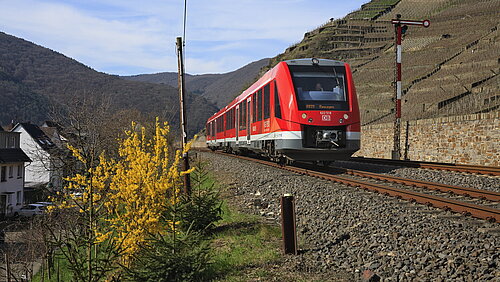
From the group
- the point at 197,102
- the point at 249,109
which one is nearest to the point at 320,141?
the point at 249,109

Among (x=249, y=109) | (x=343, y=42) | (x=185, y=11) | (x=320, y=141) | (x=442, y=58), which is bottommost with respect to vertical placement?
(x=320, y=141)

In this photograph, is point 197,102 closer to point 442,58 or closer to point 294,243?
point 442,58

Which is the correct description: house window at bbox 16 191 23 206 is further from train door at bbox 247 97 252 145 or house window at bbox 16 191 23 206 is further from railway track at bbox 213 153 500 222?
railway track at bbox 213 153 500 222

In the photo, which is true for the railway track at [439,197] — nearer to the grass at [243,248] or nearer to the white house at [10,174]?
the grass at [243,248]

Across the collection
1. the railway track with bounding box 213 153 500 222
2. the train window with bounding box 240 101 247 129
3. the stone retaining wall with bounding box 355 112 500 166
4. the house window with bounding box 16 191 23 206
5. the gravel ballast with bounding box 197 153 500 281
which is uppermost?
the train window with bounding box 240 101 247 129

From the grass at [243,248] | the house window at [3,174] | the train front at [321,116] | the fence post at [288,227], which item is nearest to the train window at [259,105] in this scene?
the train front at [321,116]

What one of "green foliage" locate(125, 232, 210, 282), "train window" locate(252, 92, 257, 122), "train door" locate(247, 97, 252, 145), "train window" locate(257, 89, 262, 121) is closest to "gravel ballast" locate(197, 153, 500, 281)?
"green foliage" locate(125, 232, 210, 282)

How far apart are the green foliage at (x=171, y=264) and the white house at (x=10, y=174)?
3620cm

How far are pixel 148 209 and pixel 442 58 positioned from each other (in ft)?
169

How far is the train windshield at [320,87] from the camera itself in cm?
1297

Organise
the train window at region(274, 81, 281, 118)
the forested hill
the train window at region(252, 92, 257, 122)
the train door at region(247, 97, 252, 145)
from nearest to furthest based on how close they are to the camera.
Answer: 1. the train window at region(274, 81, 281, 118)
2. the train window at region(252, 92, 257, 122)
3. the train door at region(247, 97, 252, 145)
4. the forested hill

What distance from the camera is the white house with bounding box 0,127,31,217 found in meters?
39.4

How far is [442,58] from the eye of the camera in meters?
52.1

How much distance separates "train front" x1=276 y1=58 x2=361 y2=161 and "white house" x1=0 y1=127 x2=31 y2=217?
32440 mm
